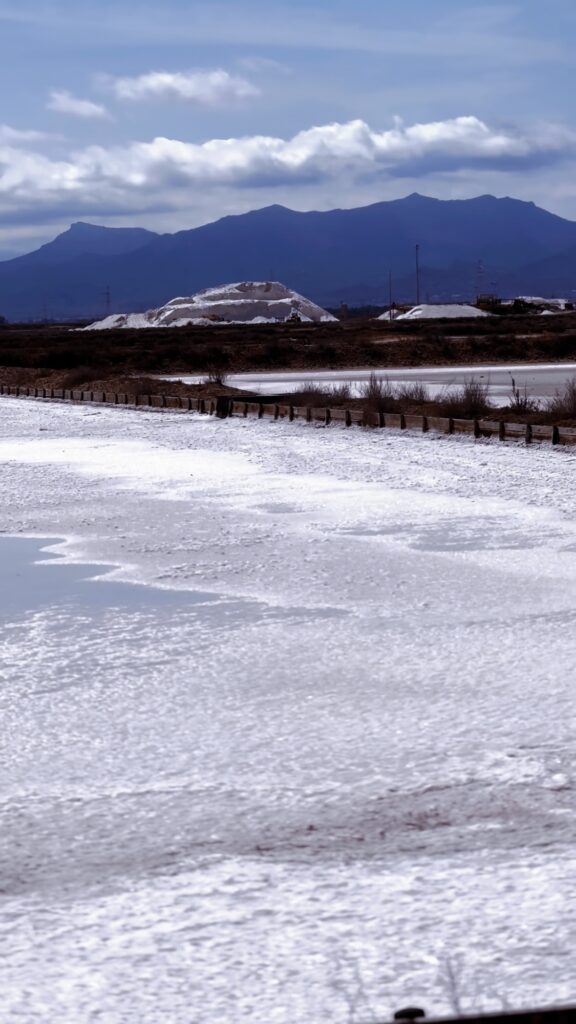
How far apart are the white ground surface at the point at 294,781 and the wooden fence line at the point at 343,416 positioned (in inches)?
321

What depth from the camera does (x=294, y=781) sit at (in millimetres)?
5359

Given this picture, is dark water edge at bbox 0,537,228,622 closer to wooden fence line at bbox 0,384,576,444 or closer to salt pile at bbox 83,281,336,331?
wooden fence line at bbox 0,384,576,444

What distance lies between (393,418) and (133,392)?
1276 cm

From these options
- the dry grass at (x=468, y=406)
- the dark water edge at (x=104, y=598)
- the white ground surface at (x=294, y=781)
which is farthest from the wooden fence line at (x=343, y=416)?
the dark water edge at (x=104, y=598)

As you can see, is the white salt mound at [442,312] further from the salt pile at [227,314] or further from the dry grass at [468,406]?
the dry grass at [468,406]

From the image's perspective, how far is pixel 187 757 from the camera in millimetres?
5664

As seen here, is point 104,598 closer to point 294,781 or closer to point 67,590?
point 67,590

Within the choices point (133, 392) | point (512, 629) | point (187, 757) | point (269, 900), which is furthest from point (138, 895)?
point (133, 392)

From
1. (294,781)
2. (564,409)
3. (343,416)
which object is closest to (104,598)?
(294,781)

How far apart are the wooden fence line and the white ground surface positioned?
816 cm

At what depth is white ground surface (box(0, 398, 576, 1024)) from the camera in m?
3.78

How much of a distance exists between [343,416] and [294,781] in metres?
19.0

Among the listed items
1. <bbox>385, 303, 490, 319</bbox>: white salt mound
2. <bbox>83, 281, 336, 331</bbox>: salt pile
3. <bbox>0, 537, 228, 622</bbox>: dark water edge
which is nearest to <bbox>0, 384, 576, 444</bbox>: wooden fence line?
<bbox>0, 537, 228, 622</bbox>: dark water edge

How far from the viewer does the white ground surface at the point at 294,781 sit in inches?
149
